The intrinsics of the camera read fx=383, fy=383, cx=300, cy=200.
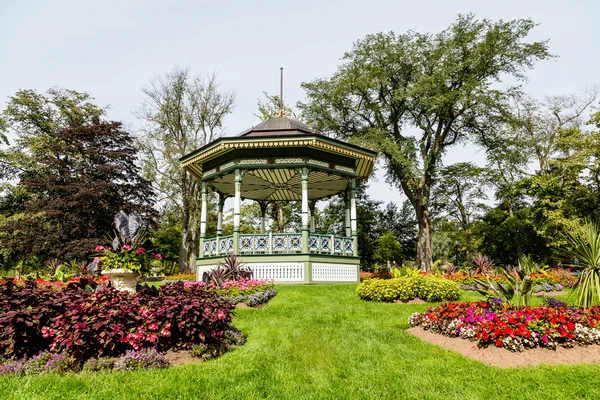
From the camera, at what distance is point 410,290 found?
10219 millimetres

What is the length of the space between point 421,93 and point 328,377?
24693 millimetres

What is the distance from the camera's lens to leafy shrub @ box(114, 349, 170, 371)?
16.0 feet

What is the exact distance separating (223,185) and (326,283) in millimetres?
8065

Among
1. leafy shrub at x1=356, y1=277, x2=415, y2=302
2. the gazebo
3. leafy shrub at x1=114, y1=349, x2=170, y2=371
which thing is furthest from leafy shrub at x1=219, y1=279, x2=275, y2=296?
leafy shrub at x1=114, y1=349, x2=170, y2=371

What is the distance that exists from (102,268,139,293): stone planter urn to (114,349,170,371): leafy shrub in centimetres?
191

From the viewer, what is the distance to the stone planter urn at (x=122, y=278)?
22.0 ft

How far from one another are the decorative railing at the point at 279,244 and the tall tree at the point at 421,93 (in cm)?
1112

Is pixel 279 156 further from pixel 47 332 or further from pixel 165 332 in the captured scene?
pixel 47 332

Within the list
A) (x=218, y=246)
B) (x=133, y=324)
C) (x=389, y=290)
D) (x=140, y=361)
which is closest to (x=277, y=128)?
(x=218, y=246)

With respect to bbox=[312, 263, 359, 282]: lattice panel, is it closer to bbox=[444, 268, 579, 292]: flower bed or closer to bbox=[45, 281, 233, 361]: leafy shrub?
bbox=[444, 268, 579, 292]: flower bed

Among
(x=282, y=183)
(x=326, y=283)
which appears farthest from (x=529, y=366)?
(x=282, y=183)

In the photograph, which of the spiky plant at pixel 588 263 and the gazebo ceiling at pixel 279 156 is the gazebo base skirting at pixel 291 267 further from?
the spiky plant at pixel 588 263

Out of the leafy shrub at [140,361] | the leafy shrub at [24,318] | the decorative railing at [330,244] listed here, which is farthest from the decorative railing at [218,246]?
the leafy shrub at [140,361]

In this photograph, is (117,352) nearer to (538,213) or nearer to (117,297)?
(117,297)
